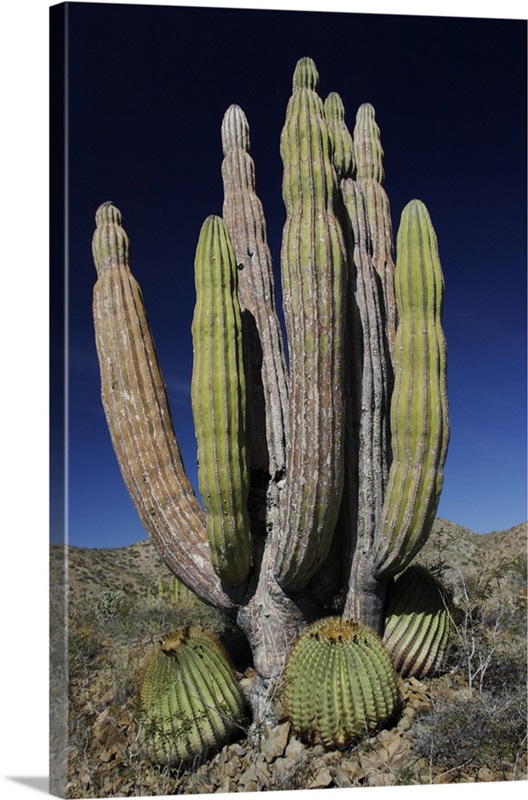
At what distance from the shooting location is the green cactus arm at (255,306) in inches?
210

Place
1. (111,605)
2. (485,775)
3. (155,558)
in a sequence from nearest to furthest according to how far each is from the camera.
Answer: (485,775) → (111,605) → (155,558)

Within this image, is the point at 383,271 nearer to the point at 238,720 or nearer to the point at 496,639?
the point at 496,639

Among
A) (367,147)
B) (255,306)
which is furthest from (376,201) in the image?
(255,306)

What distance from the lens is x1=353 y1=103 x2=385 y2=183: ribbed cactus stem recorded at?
6199mm

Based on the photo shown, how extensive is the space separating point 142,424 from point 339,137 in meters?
2.35

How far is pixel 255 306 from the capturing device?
218 inches

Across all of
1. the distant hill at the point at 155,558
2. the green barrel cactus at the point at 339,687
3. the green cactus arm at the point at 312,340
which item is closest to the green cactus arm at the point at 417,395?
the green cactus arm at the point at 312,340

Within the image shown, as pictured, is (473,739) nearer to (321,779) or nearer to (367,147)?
(321,779)

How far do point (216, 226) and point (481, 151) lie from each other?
2126 mm

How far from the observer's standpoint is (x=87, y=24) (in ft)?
14.8

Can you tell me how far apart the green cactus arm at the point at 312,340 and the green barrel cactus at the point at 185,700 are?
28.2 inches

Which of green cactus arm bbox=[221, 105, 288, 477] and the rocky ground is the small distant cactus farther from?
green cactus arm bbox=[221, 105, 288, 477]

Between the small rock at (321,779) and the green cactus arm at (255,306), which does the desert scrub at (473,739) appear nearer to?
the small rock at (321,779)

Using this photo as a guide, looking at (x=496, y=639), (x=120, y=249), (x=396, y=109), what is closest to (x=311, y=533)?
(x=496, y=639)
